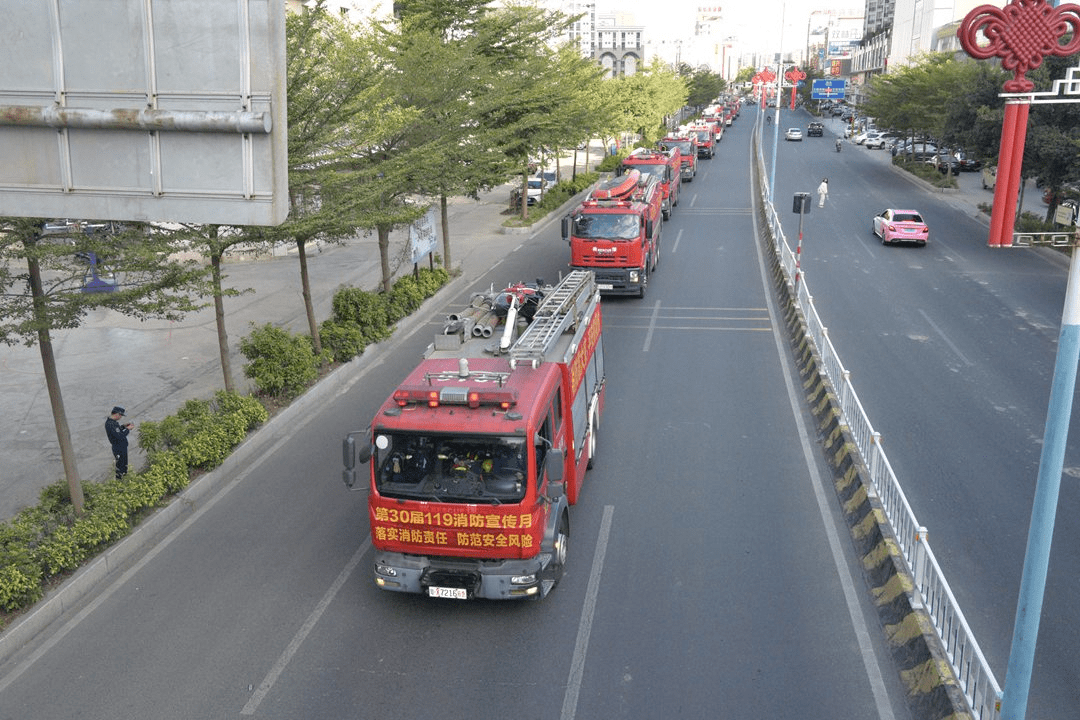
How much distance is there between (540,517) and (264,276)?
21.8 metres

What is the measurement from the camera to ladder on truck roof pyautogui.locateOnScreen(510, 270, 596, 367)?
34.1 ft

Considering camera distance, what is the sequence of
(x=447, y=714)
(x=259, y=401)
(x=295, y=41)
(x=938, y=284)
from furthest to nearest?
(x=938, y=284) < (x=259, y=401) < (x=295, y=41) < (x=447, y=714)

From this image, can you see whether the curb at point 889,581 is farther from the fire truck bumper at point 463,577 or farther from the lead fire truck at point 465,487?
the fire truck bumper at point 463,577

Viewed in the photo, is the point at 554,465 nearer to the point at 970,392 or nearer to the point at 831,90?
the point at 970,392

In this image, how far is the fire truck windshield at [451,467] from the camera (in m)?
8.88

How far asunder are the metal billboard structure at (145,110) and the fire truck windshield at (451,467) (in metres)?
3.50

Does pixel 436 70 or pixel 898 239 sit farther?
pixel 898 239

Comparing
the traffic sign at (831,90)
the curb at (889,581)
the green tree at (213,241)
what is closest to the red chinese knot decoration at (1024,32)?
the curb at (889,581)

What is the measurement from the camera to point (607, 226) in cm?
2434

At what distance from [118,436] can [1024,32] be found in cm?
1182

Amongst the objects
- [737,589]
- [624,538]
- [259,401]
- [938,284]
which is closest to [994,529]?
[737,589]

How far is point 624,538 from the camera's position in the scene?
36.2 ft

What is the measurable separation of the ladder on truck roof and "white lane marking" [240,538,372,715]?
3220mm

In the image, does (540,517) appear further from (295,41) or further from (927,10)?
(927,10)
